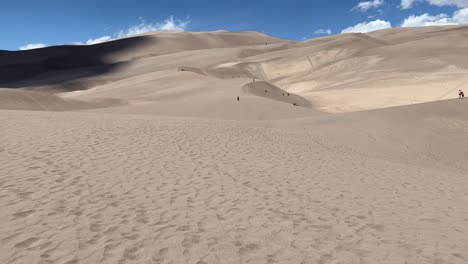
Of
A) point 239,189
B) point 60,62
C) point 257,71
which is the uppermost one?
point 60,62

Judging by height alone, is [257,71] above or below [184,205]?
above

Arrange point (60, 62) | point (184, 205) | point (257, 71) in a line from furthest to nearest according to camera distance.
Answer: point (60, 62)
point (257, 71)
point (184, 205)

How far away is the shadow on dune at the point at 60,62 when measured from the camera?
3629 inches

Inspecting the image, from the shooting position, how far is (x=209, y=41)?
5261 inches

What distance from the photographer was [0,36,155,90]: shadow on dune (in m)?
92.2

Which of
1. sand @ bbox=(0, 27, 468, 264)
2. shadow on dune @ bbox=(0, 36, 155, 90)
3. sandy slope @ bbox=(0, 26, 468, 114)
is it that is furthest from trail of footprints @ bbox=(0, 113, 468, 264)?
shadow on dune @ bbox=(0, 36, 155, 90)

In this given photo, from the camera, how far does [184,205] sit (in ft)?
22.8

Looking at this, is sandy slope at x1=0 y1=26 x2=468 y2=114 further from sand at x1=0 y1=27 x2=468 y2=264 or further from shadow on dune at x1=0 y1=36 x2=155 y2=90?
sand at x1=0 y1=27 x2=468 y2=264

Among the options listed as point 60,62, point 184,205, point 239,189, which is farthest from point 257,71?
point 184,205

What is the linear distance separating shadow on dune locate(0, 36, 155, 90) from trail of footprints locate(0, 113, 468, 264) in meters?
76.9

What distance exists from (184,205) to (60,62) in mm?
116577

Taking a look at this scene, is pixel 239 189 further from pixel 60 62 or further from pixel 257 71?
pixel 60 62

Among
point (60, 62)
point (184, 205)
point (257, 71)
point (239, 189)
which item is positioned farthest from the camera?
point (60, 62)

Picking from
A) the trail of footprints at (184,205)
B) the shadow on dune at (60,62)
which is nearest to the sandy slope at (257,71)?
the shadow on dune at (60,62)
